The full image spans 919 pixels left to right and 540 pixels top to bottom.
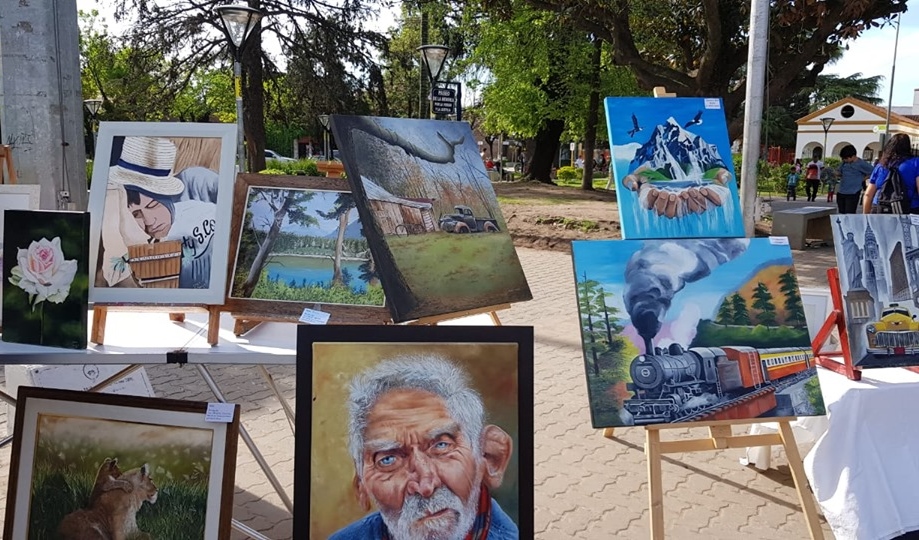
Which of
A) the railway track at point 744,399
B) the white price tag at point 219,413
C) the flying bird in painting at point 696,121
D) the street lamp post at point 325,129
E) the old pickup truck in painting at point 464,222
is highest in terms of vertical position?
the street lamp post at point 325,129

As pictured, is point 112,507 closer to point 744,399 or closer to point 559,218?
point 744,399

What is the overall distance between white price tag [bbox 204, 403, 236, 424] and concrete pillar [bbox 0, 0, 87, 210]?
2.30m

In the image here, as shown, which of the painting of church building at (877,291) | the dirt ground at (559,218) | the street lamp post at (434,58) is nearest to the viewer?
the painting of church building at (877,291)

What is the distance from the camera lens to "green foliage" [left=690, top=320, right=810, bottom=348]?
97.7 inches

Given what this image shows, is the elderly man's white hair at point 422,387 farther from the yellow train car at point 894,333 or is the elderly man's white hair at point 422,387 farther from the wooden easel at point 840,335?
the yellow train car at point 894,333

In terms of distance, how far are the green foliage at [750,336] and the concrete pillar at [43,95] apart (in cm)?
319

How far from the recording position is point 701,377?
243 cm

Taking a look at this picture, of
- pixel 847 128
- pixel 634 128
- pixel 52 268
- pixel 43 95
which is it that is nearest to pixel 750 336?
pixel 634 128

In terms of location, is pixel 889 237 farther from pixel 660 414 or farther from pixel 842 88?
pixel 842 88

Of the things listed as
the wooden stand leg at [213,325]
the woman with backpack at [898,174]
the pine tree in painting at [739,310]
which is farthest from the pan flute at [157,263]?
the woman with backpack at [898,174]

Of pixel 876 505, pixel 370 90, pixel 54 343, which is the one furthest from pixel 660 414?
pixel 370 90

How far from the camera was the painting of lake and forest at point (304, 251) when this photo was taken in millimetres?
2254

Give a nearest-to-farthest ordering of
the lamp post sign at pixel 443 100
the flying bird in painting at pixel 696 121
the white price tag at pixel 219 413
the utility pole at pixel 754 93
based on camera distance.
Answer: the white price tag at pixel 219 413, the flying bird in painting at pixel 696 121, the utility pole at pixel 754 93, the lamp post sign at pixel 443 100

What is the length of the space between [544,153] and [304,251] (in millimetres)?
20995
